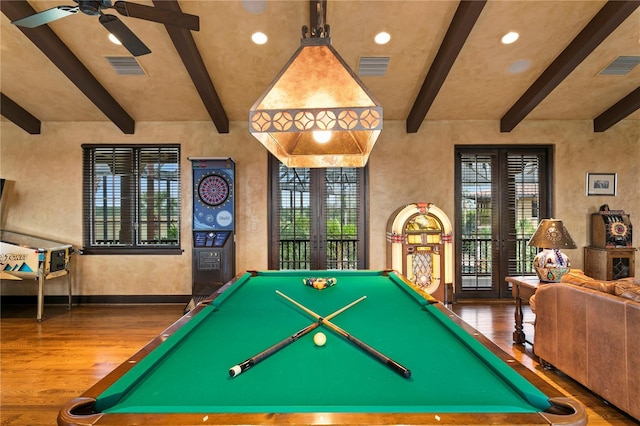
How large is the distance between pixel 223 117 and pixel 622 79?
5380 millimetres

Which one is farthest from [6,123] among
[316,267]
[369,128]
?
[369,128]

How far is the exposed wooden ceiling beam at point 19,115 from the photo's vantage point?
4570 millimetres

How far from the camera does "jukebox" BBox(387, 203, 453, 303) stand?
181 inches

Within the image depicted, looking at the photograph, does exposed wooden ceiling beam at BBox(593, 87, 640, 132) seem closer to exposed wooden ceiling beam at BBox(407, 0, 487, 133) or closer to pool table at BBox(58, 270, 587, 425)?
exposed wooden ceiling beam at BBox(407, 0, 487, 133)

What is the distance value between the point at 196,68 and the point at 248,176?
178 cm

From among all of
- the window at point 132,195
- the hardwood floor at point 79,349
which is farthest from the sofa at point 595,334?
the window at point 132,195

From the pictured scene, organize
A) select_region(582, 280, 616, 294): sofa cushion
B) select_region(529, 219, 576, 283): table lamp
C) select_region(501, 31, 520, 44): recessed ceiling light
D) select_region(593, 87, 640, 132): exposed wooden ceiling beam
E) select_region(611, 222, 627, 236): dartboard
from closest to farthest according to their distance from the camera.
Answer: select_region(582, 280, 616, 294): sofa cushion → select_region(529, 219, 576, 283): table lamp → select_region(501, 31, 520, 44): recessed ceiling light → select_region(593, 87, 640, 132): exposed wooden ceiling beam → select_region(611, 222, 627, 236): dartboard

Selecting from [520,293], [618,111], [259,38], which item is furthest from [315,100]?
[618,111]

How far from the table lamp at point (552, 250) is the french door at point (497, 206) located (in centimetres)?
211

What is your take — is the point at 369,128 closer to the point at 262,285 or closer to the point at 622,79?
the point at 262,285

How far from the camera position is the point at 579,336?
98.9 inches

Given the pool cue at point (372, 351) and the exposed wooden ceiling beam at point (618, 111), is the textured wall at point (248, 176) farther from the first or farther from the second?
the pool cue at point (372, 351)

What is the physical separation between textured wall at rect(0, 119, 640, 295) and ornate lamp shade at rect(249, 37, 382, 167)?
2906 mm

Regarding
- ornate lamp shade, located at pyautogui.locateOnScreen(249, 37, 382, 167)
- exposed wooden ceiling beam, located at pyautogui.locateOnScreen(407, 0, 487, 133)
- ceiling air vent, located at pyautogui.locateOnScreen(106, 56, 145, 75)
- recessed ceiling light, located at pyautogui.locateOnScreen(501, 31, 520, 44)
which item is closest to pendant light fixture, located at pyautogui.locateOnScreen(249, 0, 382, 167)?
ornate lamp shade, located at pyautogui.locateOnScreen(249, 37, 382, 167)
